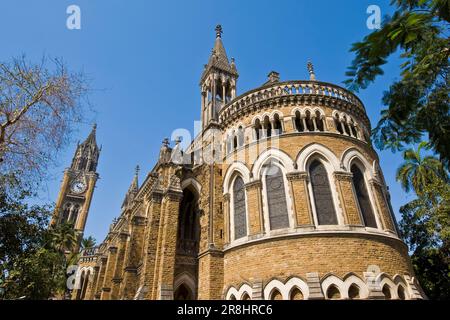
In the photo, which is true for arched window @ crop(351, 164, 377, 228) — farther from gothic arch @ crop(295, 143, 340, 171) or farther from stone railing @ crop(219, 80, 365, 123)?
stone railing @ crop(219, 80, 365, 123)

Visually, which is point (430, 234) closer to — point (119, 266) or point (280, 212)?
point (280, 212)

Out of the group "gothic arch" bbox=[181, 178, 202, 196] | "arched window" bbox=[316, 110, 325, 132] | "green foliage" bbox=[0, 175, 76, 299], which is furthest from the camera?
"gothic arch" bbox=[181, 178, 202, 196]

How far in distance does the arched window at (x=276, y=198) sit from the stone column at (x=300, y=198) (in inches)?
21.9

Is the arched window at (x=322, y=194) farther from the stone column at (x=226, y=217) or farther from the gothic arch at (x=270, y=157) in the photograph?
the stone column at (x=226, y=217)

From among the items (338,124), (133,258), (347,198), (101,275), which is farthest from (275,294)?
(101,275)

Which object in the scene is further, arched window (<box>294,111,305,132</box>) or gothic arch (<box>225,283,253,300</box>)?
arched window (<box>294,111,305,132</box>)

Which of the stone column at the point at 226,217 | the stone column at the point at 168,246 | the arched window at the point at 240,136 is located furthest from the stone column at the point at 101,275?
the arched window at the point at 240,136

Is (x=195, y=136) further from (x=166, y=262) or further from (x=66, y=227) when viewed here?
(x=66, y=227)

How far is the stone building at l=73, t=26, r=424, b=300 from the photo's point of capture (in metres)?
12.6

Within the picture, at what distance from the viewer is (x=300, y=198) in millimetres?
14008

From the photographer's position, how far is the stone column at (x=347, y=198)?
44.4 ft

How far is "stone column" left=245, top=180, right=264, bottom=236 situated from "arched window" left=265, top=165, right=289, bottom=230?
470 mm

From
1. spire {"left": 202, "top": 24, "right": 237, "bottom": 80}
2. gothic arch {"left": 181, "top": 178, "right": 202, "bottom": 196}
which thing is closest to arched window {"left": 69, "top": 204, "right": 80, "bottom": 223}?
spire {"left": 202, "top": 24, "right": 237, "bottom": 80}
